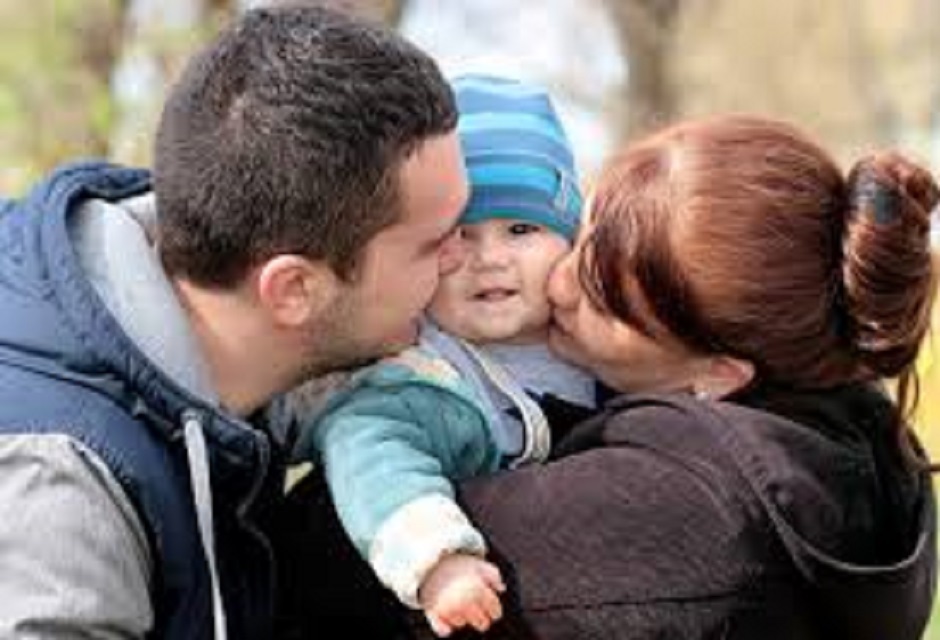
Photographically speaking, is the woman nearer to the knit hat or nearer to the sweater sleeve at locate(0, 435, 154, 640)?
the knit hat

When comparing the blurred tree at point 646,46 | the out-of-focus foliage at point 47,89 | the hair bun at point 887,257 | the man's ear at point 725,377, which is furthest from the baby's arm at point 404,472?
the blurred tree at point 646,46

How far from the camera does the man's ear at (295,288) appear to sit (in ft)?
8.32

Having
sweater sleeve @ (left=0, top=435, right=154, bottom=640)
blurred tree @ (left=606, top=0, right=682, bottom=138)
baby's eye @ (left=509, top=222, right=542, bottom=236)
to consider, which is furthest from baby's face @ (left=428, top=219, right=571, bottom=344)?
blurred tree @ (left=606, top=0, right=682, bottom=138)

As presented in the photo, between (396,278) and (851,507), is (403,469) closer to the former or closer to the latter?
(396,278)

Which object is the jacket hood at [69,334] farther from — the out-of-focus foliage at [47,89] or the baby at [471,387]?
the out-of-focus foliage at [47,89]

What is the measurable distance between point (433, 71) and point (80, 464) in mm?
726

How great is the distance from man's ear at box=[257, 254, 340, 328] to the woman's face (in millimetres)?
335

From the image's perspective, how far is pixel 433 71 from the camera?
8.38ft

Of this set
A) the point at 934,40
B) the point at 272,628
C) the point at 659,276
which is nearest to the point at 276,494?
the point at 272,628

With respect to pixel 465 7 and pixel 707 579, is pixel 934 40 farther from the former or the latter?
pixel 707 579

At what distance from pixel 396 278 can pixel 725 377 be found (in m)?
0.47

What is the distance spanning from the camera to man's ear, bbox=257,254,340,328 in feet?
8.32

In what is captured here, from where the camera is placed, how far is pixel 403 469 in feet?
7.91

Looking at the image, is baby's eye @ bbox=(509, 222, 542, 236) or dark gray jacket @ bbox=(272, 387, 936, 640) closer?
dark gray jacket @ bbox=(272, 387, 936, 640)
